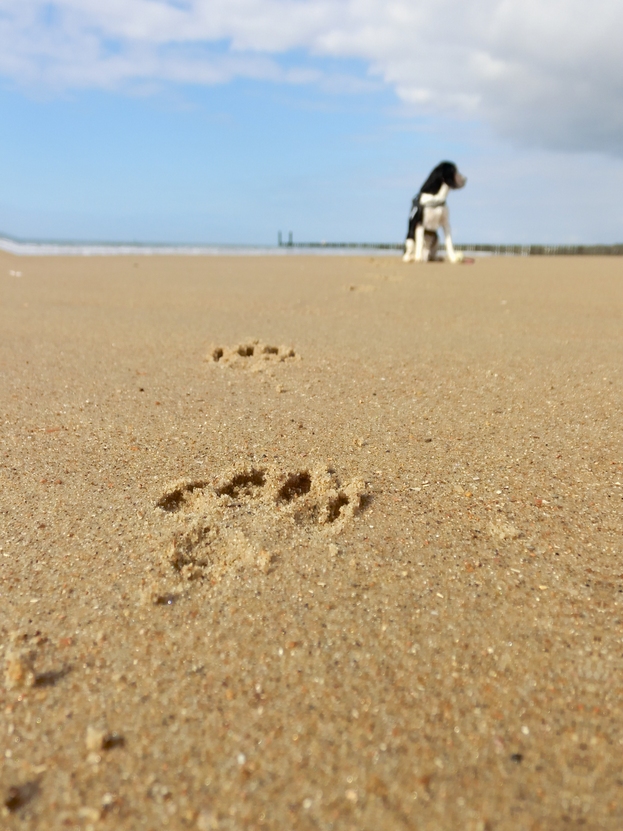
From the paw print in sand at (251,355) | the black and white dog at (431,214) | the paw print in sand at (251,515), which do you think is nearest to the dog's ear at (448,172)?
the black and white dog at (431,214)

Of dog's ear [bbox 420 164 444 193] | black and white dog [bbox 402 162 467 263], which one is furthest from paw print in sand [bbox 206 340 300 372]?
dog's ear [bbox 420 164 444 193]

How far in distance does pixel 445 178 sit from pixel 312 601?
8.46m

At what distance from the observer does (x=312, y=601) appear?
3.52 feet

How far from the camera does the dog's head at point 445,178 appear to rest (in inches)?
330

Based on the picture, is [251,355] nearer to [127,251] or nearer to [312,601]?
[312,601]

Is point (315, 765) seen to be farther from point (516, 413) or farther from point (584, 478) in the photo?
point (516, 413)

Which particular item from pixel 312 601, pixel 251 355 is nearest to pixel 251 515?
pixel 312 601

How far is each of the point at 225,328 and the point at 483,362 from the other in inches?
59.2

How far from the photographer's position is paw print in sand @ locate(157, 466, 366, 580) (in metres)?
1.19

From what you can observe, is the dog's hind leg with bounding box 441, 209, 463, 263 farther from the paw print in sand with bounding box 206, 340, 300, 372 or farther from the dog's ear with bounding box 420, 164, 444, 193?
the paw print in sand with bounding box 206, 340, 300, 372

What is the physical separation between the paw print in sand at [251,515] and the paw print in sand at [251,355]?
104 cm

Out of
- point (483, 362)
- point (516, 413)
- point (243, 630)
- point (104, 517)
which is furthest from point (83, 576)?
point (483, 362)

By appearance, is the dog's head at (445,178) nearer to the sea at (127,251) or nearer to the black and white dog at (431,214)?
the black and white dog at (431,214)

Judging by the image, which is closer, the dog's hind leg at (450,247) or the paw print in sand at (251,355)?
the paw print in sand at (251,355)
